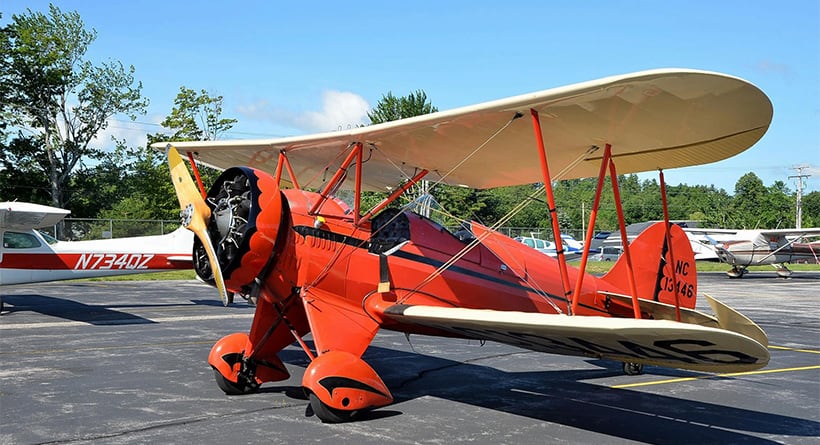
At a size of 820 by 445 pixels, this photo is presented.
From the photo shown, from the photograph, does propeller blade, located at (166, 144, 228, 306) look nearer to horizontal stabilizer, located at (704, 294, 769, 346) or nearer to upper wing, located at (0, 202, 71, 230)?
horizontal stabilizer, located at (704, 294, 769, 346)

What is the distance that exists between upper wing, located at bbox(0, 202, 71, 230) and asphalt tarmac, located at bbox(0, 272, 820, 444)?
109 inches

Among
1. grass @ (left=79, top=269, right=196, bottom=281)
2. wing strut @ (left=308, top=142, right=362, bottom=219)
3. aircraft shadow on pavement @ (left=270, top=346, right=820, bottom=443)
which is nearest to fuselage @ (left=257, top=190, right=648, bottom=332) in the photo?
wing strut @ (left=308, top=142, right=362, bottom=219)

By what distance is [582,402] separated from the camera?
704 centimetres

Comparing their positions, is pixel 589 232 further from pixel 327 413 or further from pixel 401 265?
pixel 327 413

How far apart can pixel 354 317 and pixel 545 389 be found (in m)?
2.64

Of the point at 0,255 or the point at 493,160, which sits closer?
the point at 493,160

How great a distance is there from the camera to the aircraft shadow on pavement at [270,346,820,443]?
19.3ft

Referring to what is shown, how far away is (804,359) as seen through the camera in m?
10.2

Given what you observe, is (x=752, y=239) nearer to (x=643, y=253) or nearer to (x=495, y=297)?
(x=643, y=253)

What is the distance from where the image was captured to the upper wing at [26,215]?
551 inches

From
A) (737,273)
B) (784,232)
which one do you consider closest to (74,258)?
(737,273)

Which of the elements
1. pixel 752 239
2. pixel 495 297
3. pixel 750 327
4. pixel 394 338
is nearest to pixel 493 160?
pixel 495 297

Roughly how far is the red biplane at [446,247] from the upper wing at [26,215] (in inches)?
300

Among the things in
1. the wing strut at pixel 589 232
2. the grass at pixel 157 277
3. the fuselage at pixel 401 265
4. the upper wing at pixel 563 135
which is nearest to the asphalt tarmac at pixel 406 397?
the fuselage at pixel 401 265
